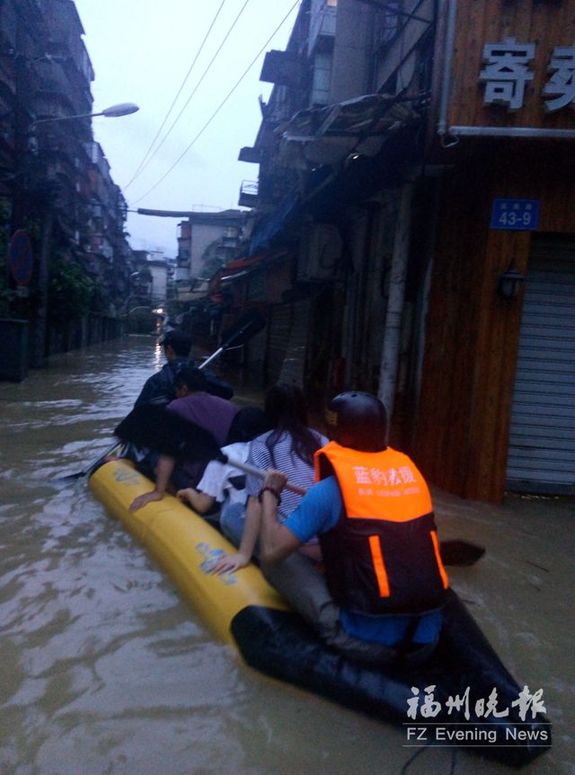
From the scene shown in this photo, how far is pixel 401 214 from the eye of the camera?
7.13m

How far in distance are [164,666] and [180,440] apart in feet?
5.67

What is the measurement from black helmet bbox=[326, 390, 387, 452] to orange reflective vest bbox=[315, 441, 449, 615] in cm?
4

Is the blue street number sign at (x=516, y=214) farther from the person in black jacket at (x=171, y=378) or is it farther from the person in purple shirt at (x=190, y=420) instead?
the person in purple shirt at (x=190, y=420)

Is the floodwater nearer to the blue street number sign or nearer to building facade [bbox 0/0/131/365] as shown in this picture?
the blue street number sign

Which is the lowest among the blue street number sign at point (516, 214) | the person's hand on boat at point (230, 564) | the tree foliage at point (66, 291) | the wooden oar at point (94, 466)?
the wooden oar at point (94, 466)

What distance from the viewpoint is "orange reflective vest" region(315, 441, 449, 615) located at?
8.17ft

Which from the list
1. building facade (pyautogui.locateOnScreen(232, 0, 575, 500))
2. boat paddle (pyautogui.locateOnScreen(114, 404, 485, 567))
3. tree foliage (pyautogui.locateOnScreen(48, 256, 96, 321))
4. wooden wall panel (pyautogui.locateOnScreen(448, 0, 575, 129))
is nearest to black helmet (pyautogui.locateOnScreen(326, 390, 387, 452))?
boat paddle (pyautogui.locateOnScreen(114, 404, 485, 567))

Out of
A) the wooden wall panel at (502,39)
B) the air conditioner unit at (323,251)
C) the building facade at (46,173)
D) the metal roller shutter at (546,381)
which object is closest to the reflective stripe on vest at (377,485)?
the wooden wall panel at (502,39)

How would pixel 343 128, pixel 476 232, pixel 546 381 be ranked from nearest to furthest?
Result: pixel 476 232
pixel 343 128
pixel 546 381

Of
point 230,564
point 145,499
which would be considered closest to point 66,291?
point 145,499

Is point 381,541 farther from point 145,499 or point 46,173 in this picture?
point 46,173

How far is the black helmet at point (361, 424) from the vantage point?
2623 mm

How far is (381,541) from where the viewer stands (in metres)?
2.49

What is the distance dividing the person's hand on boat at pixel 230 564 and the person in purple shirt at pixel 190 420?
46.3 inches
